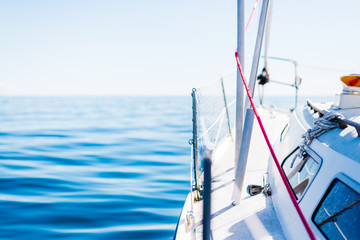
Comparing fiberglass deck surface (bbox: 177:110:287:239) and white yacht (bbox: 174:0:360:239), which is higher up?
white yacht (bbox: 174:0:360:239)

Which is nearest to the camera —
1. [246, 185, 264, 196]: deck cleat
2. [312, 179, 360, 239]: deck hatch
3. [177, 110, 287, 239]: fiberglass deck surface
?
[312, 179, 360, 239]: deck hatch

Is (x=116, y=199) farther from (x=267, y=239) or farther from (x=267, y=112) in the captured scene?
(x=267, y=112)

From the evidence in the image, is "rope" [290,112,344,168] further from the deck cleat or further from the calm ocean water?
the calm ocean water

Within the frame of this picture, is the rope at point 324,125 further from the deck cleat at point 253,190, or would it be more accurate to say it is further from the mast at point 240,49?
the mast at point 240,49

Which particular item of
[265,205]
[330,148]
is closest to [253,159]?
[265,205]

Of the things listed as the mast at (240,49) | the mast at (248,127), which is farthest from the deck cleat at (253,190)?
the mast at (240,49)

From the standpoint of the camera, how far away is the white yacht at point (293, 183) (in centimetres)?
180

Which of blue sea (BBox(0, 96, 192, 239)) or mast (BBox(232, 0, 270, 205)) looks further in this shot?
blue sea (BBox(0, 96, 192, 239))

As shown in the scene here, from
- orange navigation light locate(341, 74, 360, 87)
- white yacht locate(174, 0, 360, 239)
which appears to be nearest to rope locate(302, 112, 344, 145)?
white yacht locate(174, 0, 360, 239)

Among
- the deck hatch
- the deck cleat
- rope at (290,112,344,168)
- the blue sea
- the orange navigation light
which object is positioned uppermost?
the orange navigation light

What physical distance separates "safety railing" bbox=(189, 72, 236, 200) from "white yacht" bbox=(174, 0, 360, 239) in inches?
0.8

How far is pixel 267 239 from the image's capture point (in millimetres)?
2498

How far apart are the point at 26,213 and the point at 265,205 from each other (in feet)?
11.9

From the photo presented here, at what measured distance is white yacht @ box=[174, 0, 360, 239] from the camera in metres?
1.80
